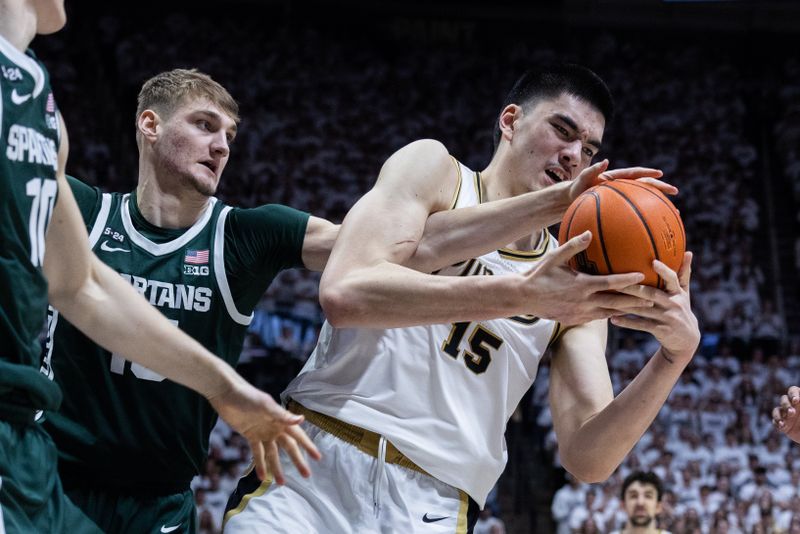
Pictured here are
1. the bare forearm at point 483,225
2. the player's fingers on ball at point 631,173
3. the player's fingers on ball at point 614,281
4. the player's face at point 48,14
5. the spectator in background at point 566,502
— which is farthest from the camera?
the spectator in background at point 566,502

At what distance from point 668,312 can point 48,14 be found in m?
1.96

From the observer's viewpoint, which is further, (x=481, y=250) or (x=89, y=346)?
(x=89, y=346)

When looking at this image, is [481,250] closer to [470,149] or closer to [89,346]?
[89,346]

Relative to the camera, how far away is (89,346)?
3.80 m

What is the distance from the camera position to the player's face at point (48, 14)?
8.44 feet

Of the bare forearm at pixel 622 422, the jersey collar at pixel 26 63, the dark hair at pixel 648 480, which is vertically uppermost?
the jersey collar at pixel 26 63

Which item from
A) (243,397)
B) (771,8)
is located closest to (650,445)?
(243,397)

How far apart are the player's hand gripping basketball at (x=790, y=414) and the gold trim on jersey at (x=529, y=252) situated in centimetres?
109

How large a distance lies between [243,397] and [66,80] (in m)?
15.2

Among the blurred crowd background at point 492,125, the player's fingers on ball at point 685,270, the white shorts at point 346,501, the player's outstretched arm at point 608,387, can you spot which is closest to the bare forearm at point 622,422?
the player's outstretched arm at point 608,387

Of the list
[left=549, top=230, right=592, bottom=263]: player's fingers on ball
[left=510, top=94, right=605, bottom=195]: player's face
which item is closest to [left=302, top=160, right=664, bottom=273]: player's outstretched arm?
[left=549, top=230, right=592, bottom=263]: player's fingers on ball

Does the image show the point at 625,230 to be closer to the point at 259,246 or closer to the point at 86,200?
the point at 259,246

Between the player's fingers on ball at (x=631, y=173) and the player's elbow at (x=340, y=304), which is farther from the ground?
the player's fingers on ball at (x=631, y=173)

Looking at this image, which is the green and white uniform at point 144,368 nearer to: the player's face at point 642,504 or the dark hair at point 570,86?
the dark hair at point 570,86
